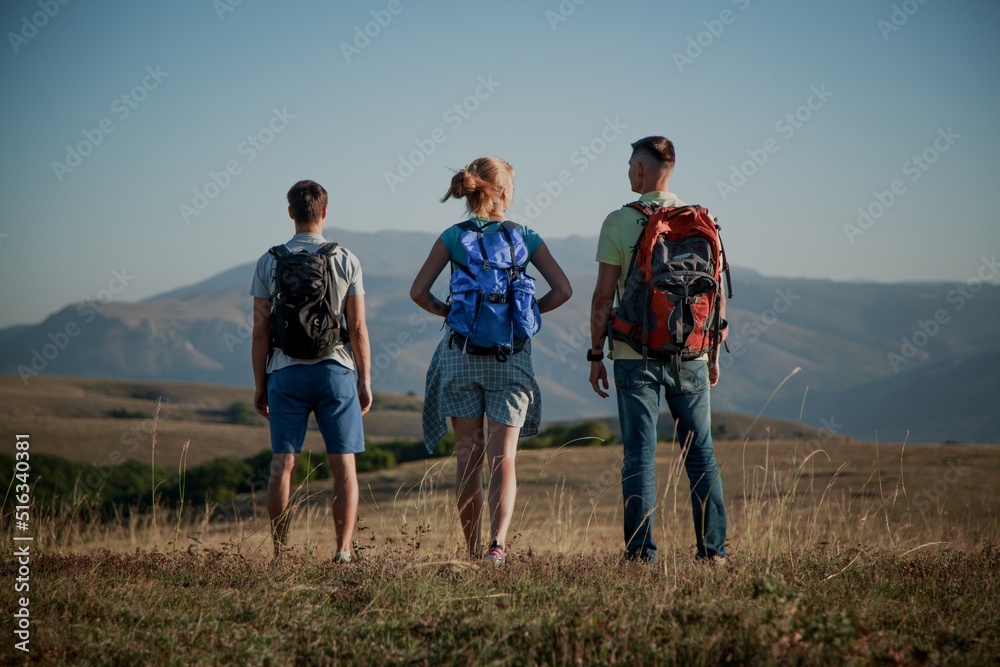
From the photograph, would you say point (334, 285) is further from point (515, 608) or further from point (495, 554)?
point (515, 608)

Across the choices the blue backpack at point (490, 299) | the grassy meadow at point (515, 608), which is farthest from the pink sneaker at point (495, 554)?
the blue backpack at point (490, 299)

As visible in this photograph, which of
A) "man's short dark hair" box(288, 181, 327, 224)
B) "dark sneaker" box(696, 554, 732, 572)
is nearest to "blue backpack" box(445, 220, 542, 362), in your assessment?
"man's short dark hair" box(288, 181, 327, 224)

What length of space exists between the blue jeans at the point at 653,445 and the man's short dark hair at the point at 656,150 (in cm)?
124

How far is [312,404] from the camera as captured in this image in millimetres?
5215

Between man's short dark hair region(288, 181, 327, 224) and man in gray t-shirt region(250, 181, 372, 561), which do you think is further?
man's short dark hair region(288, 181, 327, 224)

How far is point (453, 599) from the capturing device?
4.18 m

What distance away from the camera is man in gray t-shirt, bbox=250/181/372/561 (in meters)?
5.12

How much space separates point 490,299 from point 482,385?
513 mm

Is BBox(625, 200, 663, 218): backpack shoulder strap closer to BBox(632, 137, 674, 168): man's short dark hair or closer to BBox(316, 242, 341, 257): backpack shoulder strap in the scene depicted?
BBox(632, 137, 674, 168): man's short dark hair

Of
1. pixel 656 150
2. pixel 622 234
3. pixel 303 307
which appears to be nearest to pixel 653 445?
pixel 622 234

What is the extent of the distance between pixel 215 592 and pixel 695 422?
2.81 m

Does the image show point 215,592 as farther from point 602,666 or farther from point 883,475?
point 883,475

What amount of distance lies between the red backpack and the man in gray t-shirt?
160cm
